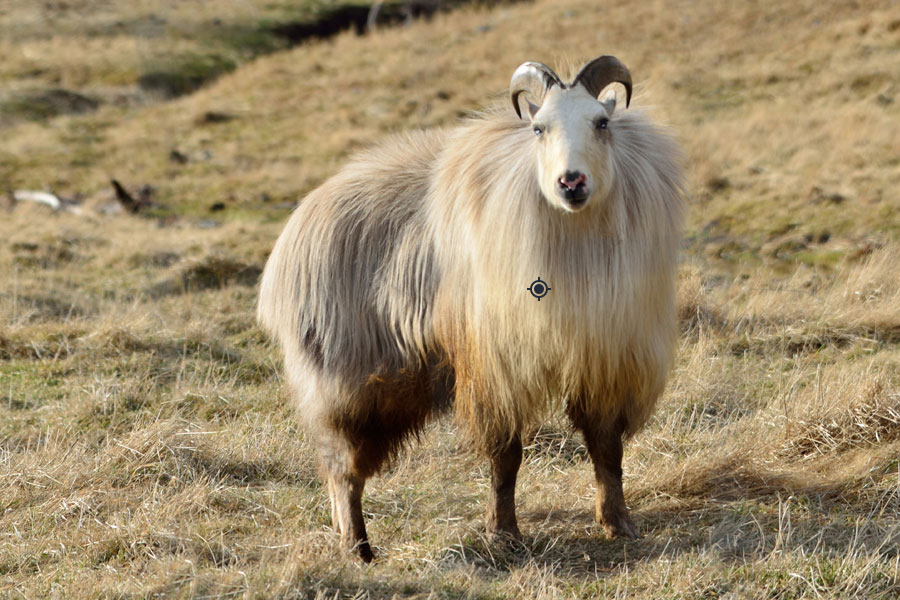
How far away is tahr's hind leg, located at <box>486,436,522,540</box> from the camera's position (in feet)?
16.0

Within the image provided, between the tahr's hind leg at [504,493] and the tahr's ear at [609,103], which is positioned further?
the tahr's hind leg at [504,493]

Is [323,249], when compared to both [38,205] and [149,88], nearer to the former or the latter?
[38,205]

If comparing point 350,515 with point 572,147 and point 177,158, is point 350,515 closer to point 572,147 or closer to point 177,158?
point 572,147

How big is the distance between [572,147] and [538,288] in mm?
655

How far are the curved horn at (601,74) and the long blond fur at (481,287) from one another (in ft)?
0.67

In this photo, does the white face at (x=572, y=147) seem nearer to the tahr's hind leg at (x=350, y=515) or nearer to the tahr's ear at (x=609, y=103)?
the tahr's ear at (x=609, y=103)

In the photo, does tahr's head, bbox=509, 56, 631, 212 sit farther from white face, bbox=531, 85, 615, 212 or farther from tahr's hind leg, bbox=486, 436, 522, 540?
tahr's hind leg, bbox=486, 436, 522, 540

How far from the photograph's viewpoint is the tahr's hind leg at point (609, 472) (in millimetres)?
4879

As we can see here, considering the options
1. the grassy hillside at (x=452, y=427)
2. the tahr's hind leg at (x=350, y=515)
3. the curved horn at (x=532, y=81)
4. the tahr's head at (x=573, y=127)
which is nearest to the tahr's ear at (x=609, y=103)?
the tahr's head at (x=573, y=127)

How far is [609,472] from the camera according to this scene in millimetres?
4918

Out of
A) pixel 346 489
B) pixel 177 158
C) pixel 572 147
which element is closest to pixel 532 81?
pixel 572 147

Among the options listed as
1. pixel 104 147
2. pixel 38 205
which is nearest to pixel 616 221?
pixel 38 205

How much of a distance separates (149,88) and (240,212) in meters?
11.8

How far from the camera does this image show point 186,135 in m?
20.8
